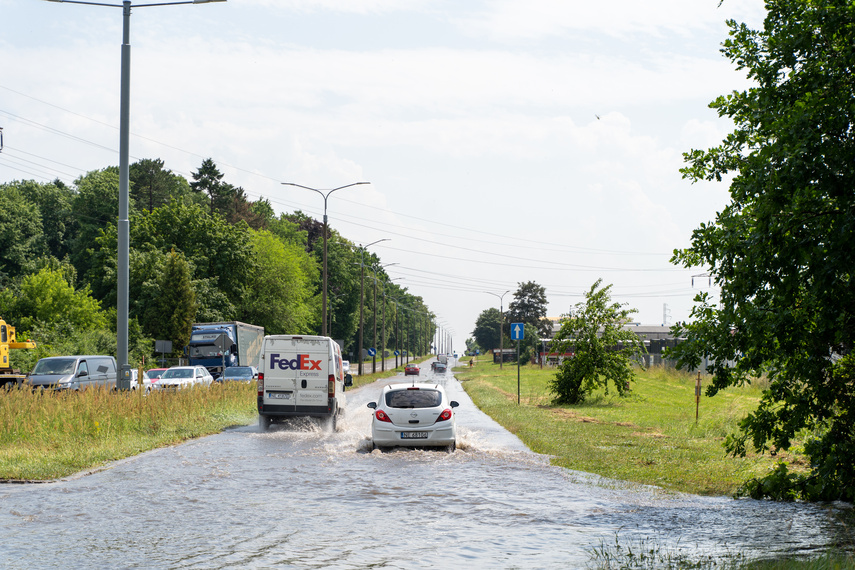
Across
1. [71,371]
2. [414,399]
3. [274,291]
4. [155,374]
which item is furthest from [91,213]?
[414,399]

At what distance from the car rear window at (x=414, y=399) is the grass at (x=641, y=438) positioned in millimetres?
2460

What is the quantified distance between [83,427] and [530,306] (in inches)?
5309

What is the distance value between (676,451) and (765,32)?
31.6 ft

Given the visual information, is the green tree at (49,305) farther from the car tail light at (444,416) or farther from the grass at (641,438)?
the car tail light at (444,416)

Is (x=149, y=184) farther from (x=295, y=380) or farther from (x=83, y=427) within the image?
(x=83, y=427)

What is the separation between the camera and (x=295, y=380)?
76.3ft

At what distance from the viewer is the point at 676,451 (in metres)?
18.2

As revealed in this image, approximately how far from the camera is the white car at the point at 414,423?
17828 millimetres

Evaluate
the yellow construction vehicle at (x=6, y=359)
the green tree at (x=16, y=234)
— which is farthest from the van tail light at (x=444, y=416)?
the green tree at (x=16, y=234)

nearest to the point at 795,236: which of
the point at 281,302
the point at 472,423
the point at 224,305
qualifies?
the point at 472,423

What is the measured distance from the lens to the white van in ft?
75.8

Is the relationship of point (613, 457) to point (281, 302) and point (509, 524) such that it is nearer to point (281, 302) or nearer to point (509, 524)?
point (509, 524)

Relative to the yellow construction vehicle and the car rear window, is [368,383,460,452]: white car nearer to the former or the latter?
the car rear window

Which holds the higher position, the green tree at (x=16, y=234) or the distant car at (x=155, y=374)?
the green tree at (x=16, y=234)
